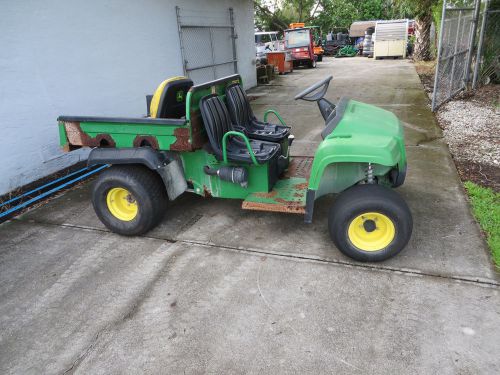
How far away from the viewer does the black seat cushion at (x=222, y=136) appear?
3.64m

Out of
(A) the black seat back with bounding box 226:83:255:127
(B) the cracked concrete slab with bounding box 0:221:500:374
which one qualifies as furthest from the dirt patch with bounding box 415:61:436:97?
(B) the cracked concrete slab with bounding box 0:221:500:374

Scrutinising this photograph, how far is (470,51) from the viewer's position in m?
9.34

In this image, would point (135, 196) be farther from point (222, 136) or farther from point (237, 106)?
point (237, 106)

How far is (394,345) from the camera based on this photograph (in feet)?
8.09

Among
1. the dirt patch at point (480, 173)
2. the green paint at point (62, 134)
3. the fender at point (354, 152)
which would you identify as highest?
the green paint at point (62, 134)

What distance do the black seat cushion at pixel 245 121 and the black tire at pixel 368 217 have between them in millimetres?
1288

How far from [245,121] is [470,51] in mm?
7717

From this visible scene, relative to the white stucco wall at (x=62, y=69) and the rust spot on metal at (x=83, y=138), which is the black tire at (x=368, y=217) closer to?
the rust spot on metal at (x=83, y=138)

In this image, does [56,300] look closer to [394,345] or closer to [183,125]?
[183,125]

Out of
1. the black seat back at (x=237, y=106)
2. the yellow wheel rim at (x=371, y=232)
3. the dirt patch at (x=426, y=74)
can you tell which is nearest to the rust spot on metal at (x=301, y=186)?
the yellow wheel rim at (x=371, y=232)

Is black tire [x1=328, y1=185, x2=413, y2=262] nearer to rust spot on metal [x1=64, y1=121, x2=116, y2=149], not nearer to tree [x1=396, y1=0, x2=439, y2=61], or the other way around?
rust spot on metal [x1=64, y1=121, x2=116, y2=149]

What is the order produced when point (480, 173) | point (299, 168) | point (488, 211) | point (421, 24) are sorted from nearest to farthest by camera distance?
point (488, 211)
point (299, 168)
point (480, 173)
point (421, 24)

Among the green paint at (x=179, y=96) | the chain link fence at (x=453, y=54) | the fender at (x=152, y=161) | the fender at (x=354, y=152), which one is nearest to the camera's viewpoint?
the fender at (x=354, y=152)

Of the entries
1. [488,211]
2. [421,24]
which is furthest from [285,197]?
[421,24]
